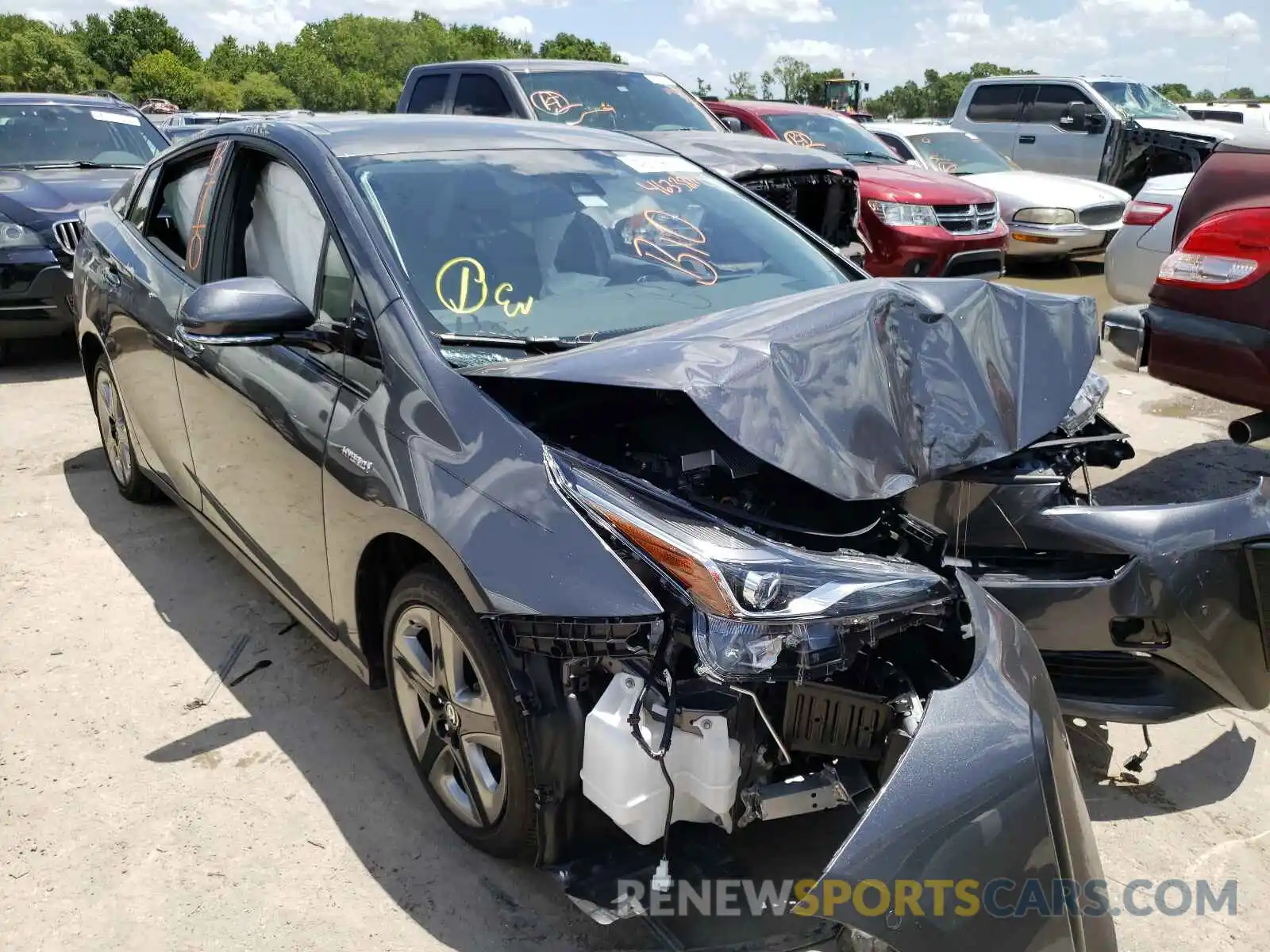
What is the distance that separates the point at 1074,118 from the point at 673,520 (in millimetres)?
13454

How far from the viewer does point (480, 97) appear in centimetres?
821

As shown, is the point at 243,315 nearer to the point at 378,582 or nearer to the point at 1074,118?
the point at 378,582

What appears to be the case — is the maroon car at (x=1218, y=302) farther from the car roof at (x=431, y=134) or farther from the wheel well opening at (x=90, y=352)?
the wheel well opening at (x=90, y=352)

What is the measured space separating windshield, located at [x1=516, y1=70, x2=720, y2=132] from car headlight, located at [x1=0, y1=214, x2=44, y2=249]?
3.58 m

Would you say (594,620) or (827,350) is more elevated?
(827,350)

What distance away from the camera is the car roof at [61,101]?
8328 mm

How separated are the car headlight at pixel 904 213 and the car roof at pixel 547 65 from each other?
91.9 inches

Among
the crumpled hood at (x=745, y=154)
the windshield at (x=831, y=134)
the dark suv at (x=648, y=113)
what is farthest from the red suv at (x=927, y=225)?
the crumpled hood at (x=745, y=154)

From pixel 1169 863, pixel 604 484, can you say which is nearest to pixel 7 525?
pixel 604 484

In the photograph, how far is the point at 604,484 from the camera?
2.19m

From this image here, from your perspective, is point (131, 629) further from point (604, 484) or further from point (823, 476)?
point (823, 476)

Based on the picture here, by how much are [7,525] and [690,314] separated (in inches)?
140

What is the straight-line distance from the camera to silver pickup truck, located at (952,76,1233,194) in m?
12.6

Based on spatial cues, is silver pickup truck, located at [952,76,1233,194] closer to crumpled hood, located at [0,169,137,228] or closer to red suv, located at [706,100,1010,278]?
red suv, located at [706,100,1010,278]
